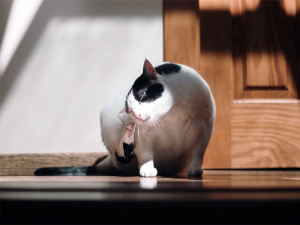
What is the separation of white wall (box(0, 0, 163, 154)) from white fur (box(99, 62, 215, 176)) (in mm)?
492

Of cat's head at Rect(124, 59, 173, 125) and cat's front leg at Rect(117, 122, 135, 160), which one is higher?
cat's head at Rect(124, 59, 173, 125)

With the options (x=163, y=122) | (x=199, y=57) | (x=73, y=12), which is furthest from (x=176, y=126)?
(x=73, y=12)

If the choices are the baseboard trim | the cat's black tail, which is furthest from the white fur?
the baseboard trim

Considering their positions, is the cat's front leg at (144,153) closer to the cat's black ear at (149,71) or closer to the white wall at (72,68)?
the cat's black ear at (149,71)

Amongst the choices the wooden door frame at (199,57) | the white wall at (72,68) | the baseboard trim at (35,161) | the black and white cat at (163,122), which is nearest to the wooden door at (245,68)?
the wooden door frame at (199,57)

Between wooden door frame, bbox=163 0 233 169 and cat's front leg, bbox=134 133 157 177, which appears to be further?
wooden door frame, bbox=163 0 233 169

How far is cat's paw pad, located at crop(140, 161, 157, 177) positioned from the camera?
122cm

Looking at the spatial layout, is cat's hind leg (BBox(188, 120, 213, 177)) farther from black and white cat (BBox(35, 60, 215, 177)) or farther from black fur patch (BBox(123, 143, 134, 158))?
black fur patch (BBox(123, 143, 134, 158))

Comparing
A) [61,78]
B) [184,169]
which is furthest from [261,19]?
[61,78]

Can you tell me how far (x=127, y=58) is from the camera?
181 cm

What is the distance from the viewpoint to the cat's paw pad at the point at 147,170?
122 centimetres

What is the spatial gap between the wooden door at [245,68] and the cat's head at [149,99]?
0.61 metres

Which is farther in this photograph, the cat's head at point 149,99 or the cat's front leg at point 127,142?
the cat's front leg at point 127,142
